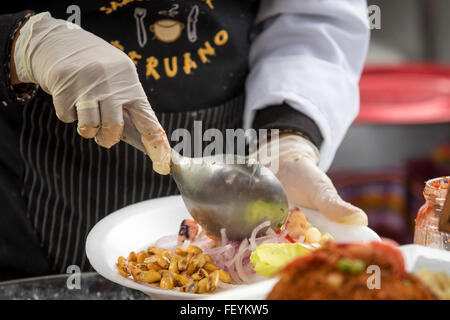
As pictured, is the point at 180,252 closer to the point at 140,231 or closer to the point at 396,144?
the point at 140,231

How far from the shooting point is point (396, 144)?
2061mm

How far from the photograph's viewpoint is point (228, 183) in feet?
2.29

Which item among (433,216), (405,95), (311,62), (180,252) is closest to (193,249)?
(180,252)

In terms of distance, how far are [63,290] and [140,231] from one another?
12cm

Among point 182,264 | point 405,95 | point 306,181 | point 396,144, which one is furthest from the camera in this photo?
point 396,144

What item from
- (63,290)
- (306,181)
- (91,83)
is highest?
(91,83)

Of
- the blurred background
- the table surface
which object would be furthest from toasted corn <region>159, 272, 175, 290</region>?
the blurred background

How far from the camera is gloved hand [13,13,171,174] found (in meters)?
0.61

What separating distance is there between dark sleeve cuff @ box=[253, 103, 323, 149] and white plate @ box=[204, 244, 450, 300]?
515 mm

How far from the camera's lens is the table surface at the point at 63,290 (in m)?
0.72

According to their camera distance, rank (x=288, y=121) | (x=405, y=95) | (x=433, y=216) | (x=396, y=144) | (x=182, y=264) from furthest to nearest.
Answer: (x=396, y=144)
(x=405, y=95)
(x=288, y=121)
(x=182, y=264)
(x=433, y=216)
